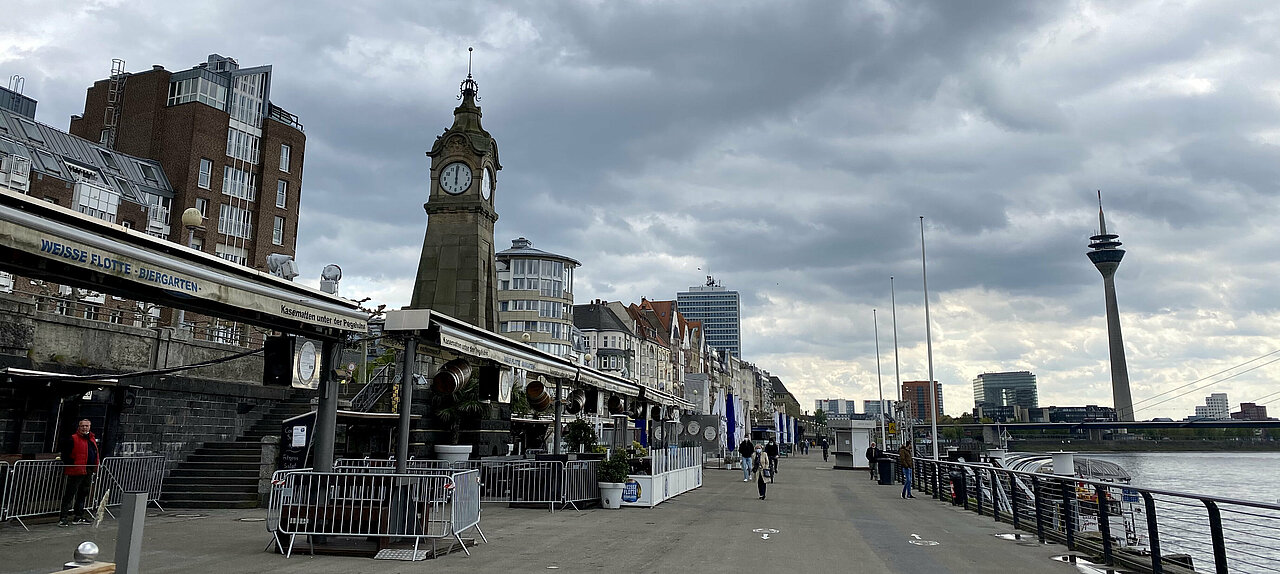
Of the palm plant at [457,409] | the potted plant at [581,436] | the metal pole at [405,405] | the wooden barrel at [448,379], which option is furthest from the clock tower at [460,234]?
the metal pole at [405,405]

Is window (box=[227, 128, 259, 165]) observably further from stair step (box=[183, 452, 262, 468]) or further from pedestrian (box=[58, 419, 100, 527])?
pedestrian (box=[58, 419, 100, 527])

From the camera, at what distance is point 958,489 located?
20.8m

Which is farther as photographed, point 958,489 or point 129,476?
point 958,489

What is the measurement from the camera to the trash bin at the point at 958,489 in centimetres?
2014

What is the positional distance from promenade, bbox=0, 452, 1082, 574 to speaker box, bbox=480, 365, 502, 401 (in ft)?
7.51

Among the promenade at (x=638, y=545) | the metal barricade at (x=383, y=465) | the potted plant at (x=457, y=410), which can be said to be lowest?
the promenade at (x=638, y=545)

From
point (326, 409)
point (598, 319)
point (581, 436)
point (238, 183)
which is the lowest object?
point (581, 436)

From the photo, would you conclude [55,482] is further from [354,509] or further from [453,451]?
[453,451]

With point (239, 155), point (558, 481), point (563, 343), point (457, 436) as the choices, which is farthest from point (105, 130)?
point (558, 481)

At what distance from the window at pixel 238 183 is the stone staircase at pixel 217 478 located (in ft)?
127

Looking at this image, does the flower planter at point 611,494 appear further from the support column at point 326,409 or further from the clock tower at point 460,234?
the clock tower at point 460,234

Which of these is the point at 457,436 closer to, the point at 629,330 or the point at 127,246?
the point at 127,246

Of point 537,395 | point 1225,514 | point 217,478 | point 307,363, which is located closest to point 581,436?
point 537,395

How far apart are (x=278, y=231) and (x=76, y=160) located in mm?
12464
